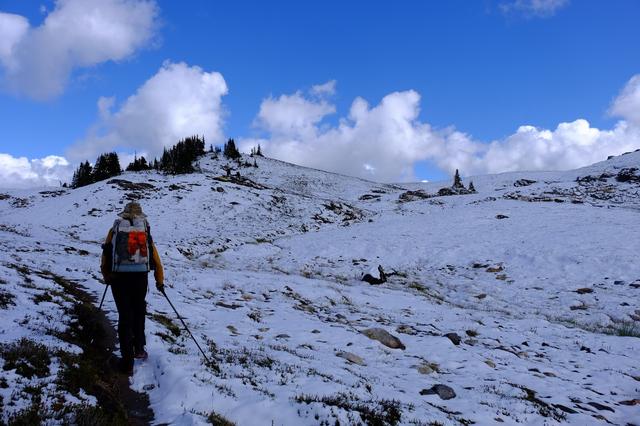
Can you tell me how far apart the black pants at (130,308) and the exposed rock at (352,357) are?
→ 195 inches

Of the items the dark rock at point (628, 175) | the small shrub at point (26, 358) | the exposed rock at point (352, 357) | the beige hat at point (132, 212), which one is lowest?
the exposed rock at point (352, 357)

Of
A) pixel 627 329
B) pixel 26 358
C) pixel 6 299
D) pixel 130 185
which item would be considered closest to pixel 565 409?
pixel 26 358

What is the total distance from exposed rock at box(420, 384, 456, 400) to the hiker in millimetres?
5802

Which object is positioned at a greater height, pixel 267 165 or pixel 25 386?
pixel 267 165

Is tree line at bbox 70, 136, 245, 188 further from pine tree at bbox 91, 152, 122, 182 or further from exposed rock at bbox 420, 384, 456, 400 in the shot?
exposed rock at bbox 420, 384, 456, 400

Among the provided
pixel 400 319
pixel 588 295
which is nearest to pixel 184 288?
pixel 400 319

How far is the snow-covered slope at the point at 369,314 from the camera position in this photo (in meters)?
7.15

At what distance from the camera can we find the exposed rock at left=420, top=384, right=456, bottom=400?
28.9 ft

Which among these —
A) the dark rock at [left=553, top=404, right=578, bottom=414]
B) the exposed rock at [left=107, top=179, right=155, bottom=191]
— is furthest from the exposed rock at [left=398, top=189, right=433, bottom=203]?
the dark rock at [left=553, top=404, right=578, bottom=414]

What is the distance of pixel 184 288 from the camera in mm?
17688

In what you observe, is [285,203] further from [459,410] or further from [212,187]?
[459,410]

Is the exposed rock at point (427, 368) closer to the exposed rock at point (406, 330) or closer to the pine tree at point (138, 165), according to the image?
the exposed rock at point (406, 330)

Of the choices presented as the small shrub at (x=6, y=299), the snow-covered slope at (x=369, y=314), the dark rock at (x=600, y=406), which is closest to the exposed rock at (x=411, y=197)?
the snow-covered slope at (x=369, y=314)

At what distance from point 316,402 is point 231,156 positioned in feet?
292
